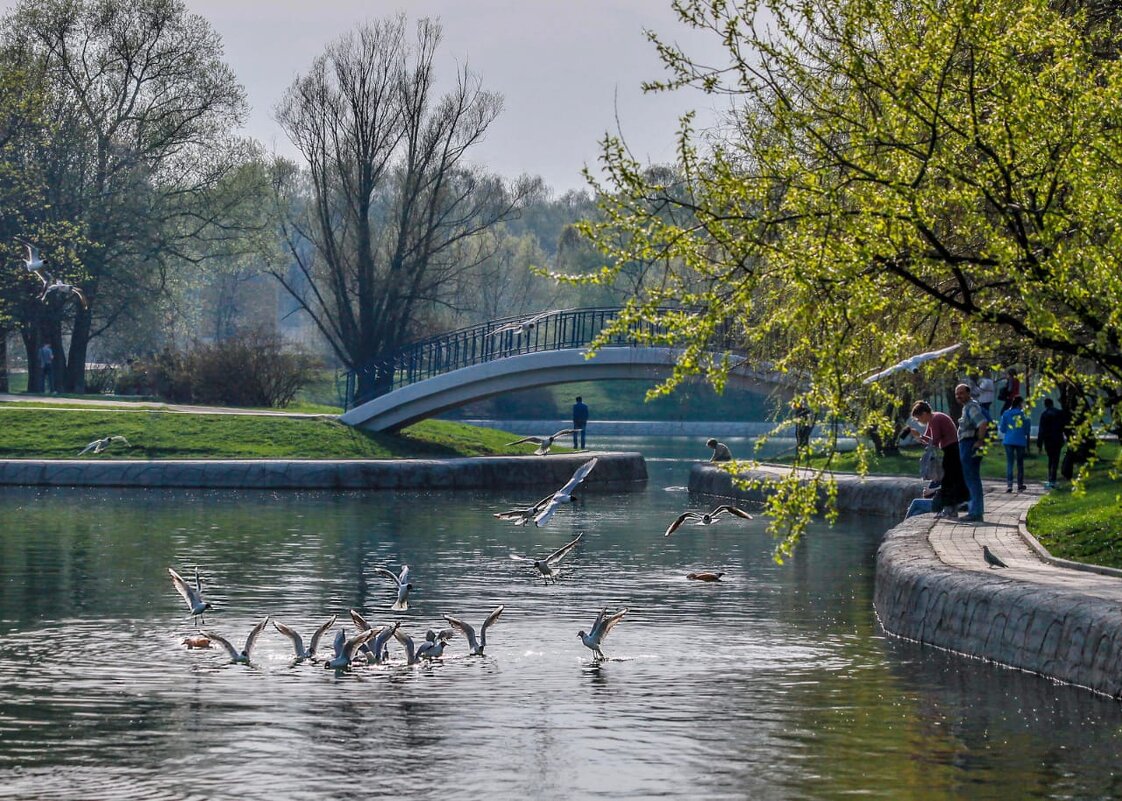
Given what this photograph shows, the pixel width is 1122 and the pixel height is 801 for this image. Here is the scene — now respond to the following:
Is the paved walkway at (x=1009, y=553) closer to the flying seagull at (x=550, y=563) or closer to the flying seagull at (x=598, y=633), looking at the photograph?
the flying seagull at (x=598, y=633)

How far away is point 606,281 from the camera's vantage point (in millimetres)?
13070

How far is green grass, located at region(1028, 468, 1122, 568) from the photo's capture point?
16016 mm

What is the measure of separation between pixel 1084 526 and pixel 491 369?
24026 mm

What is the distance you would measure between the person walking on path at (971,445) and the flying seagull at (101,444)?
63.7ft

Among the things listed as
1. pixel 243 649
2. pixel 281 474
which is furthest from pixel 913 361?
pixel 281 474

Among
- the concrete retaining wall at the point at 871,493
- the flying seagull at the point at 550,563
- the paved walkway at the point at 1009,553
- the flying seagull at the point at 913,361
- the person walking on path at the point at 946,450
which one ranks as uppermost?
the flying seagull at the point at 913,361

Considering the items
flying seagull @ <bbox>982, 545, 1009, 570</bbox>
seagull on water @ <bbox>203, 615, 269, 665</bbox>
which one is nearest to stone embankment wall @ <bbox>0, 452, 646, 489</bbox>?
seagull on water @ <bbox>203, 615, 269, 665</bbox>

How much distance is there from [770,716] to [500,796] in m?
2.73

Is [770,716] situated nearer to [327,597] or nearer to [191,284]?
[327,597]

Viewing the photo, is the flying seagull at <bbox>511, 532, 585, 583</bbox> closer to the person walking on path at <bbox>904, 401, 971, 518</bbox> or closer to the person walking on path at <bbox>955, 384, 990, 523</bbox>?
the person walking on path at <bbox>904, 401, 971, 518</bbox>

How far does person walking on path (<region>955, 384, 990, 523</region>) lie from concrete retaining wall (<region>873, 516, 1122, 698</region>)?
11.1 feet

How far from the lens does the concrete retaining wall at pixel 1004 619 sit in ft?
39.0

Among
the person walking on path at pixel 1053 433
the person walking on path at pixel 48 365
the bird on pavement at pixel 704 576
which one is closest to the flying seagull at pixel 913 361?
the bird on pavement at pixel 704 576

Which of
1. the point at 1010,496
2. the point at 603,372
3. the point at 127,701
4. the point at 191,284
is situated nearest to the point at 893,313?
the point at 127,701
